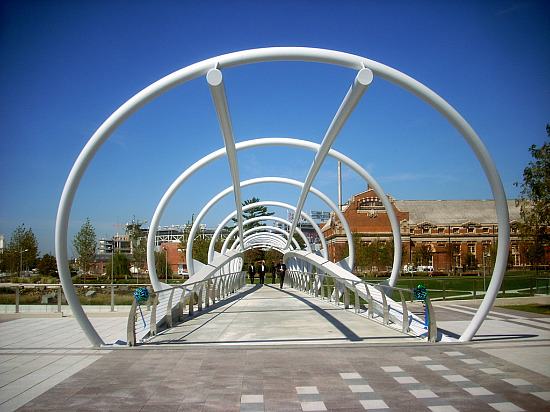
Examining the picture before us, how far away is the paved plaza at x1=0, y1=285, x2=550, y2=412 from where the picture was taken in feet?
15.4

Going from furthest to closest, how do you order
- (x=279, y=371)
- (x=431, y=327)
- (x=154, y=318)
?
(x=154, y=318)
(x=431, y=327)
(x=279, y=371)

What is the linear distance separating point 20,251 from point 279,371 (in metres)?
42.7

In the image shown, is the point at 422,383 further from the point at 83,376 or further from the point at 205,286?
the point at 205,286

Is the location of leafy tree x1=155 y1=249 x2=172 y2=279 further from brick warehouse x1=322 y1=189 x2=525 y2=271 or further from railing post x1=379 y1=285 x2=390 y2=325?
railing post x1=379 y1=285 x2=390 y2=325

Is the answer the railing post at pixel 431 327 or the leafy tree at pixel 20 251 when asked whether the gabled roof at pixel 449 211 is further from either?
the railing post at pixel 431 327

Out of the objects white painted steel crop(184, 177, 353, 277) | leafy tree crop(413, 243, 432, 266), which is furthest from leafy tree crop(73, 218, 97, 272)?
leafy tree crop(413, 243, 432, 266)

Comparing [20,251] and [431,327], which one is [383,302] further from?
[20,251]

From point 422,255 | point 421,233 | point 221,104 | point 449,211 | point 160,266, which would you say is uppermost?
point 449,211

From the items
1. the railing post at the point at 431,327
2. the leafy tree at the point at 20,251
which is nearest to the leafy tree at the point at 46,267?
the leafy tree at the point at 20,251

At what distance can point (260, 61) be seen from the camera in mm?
7938

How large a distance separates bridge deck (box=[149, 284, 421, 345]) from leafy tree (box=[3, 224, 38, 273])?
3637cm

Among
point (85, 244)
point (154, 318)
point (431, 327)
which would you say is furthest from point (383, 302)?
point (85, 244)

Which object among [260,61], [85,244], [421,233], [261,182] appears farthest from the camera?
[421,233]

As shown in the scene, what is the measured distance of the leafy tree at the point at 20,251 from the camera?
43.2 meters
